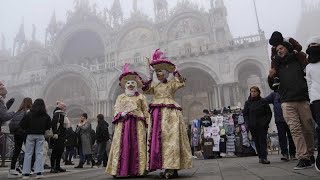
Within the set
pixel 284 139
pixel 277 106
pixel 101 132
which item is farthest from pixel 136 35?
pixel 284 139

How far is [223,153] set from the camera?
39.8 feet

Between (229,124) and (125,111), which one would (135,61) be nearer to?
(229,124)

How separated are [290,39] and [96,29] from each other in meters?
28.0

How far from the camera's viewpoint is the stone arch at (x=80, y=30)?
30.9 meters

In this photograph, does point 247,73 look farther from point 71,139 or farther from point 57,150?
point 57,150

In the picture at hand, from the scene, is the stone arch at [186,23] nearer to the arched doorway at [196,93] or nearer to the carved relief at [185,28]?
the carved relief at [185,28]

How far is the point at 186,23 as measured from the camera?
91.7 feet

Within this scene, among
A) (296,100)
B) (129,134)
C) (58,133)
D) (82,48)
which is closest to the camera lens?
(296,100)

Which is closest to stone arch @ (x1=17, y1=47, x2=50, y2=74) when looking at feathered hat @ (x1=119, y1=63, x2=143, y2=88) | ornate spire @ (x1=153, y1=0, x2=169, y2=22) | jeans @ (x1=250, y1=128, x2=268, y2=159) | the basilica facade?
the basilica facade

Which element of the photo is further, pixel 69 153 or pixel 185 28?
pixel 185 28

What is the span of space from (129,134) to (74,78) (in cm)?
2458

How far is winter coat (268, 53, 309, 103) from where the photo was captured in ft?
16.7

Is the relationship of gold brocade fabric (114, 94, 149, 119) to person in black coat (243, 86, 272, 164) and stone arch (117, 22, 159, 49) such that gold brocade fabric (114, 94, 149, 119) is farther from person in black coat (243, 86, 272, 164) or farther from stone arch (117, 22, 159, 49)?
stone arch (117, 22, 159, 49)

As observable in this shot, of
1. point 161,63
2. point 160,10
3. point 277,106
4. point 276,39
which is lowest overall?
point 277,106
